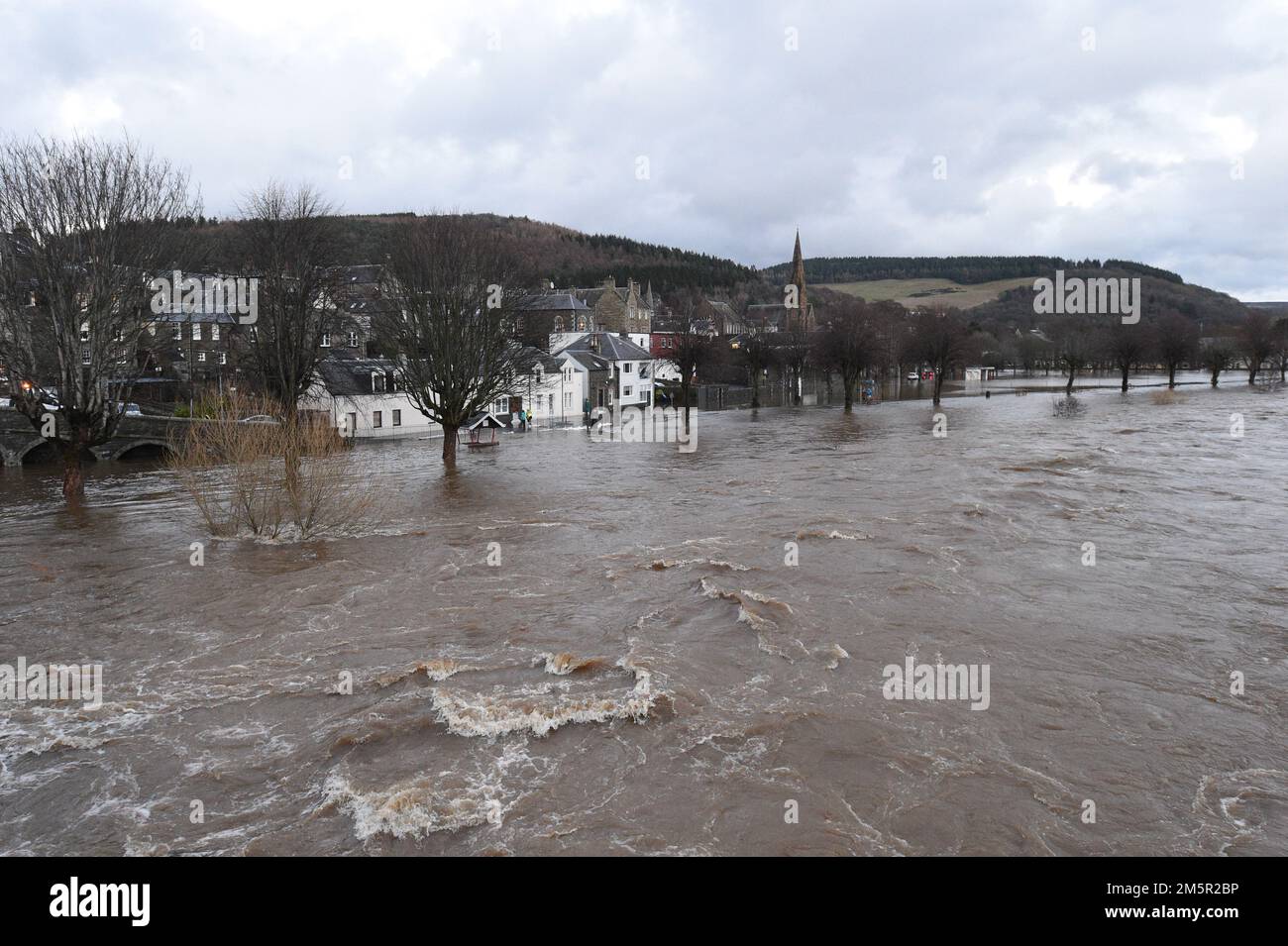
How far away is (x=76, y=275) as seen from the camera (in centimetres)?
2658

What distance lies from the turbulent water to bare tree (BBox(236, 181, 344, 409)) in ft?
51.6

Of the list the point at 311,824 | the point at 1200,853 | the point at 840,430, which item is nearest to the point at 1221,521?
the point at 1200,853

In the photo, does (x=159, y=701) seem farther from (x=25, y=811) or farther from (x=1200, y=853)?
(x=1200, y=853)

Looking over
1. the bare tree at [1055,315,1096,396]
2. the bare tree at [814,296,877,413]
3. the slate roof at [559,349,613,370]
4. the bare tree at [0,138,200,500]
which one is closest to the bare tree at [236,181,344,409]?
the bare tree at [0,138,200,500]

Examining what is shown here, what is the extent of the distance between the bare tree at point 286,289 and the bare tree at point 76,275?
1048 cm

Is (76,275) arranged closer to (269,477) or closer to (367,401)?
(269,477)

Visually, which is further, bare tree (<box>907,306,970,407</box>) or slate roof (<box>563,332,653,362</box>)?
bare tree (<box>907,306,970,407</box>)

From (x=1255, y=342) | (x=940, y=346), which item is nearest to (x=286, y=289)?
(x=940, y=346)

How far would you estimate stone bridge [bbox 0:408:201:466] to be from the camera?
3852cm

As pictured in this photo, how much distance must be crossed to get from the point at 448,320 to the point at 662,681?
26.1 metres

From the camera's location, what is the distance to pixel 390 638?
46.4 ft

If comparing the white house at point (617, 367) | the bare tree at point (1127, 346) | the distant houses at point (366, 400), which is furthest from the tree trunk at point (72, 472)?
the bare tree at point (1127, 346)

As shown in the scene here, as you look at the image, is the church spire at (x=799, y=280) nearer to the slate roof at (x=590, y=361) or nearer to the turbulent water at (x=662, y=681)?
the slate roof at (x=590, y=361)

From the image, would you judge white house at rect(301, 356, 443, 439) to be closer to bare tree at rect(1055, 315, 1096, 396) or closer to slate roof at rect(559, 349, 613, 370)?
slate roof at rect(559, 349, 613, 370)
